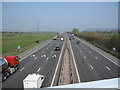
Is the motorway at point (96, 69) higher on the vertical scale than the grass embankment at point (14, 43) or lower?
lower

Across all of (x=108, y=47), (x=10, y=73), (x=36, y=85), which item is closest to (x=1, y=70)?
(x=10, y=73)

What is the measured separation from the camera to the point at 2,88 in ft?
11.1

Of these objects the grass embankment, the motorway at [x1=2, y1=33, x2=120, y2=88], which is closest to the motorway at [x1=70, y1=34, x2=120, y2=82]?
the motorway at [x1=2, y1=33, x2=120, y2=88]

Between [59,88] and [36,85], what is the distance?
2.46m

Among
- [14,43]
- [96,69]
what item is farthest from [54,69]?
[14,43]

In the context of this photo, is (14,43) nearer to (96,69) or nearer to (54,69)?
(54,69)

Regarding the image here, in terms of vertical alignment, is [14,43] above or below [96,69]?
above

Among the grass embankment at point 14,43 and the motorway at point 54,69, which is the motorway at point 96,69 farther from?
the grass embankment at point 14,43

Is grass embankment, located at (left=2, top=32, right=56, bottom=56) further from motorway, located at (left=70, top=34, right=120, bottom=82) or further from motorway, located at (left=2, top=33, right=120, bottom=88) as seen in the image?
motorway, located at (left=70, top=34, right=120, bottom=82)

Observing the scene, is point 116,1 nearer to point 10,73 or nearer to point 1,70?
point 1,70

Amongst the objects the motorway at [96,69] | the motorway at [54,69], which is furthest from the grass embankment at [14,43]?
the motorway at [96,69]

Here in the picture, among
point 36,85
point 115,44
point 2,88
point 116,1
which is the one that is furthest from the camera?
point 115,44

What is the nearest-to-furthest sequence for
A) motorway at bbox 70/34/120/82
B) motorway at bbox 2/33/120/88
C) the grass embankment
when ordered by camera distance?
1. motorway at bbox 2/33/120/88
2. motorway at bbox 70/34/120/82
3. the grass embankment

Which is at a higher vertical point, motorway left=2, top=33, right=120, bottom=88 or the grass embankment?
the grass embankment
